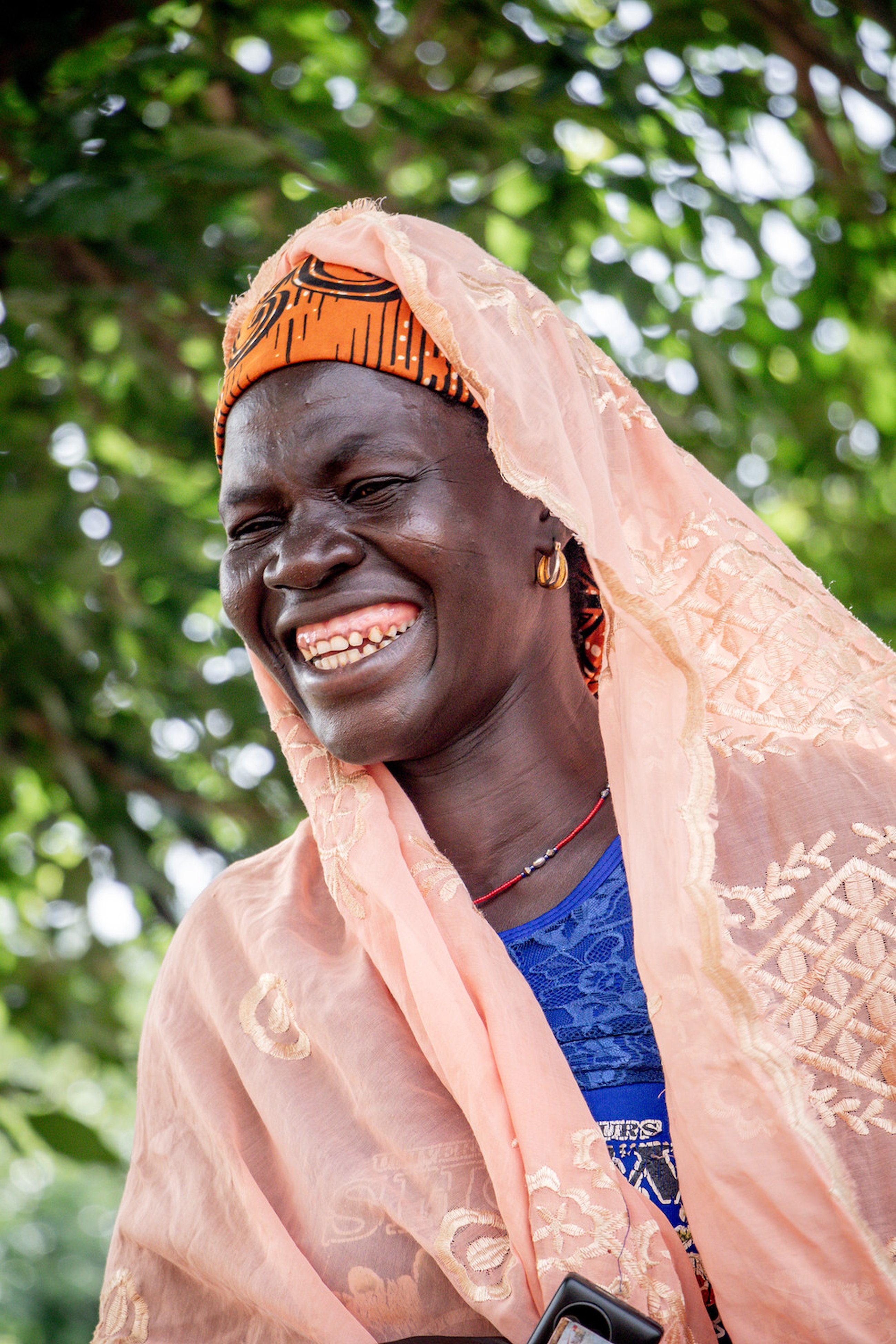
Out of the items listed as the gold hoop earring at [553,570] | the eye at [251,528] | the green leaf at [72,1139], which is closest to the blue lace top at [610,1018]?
the gold hoop earring at [553,570]

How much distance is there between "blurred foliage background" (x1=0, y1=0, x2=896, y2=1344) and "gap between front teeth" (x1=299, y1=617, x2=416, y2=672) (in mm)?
1292

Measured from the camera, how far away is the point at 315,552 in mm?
1924

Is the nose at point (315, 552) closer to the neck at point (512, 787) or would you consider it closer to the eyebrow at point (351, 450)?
the eyebrow at point (351, 450)

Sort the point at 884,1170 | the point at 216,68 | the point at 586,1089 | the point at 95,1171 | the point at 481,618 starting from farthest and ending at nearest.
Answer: the point at 95,1171
the point at 216,68
the point at 481,618
the point at 586,1089
the point at 884,1170

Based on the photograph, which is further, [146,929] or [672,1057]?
[146,929]

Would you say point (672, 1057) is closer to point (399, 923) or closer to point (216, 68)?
point (399, 923)

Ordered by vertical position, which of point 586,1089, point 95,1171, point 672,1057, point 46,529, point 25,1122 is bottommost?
point 95,1171

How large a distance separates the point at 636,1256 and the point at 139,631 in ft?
10.1

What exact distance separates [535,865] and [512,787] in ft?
0.42

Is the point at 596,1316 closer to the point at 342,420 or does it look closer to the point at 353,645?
the point at 353,645

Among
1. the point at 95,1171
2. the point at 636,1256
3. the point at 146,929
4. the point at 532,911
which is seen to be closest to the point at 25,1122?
the point at 95,1171

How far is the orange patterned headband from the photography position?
1.95 metres

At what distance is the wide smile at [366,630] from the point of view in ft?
6.34

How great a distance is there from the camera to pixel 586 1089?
5.88 ft
